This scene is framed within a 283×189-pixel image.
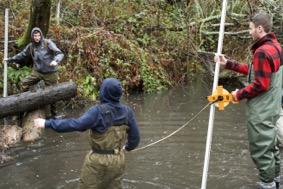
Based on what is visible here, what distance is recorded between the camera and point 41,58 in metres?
9.89

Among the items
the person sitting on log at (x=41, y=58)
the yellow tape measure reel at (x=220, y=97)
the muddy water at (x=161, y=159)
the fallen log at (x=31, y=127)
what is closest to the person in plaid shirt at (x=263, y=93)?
the yellow tape measure reel at (x=220, y=97)

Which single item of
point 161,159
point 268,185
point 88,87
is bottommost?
point 161,159

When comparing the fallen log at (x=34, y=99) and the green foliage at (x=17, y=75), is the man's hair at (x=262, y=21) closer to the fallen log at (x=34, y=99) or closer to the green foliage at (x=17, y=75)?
the fallen log at (x=34, y=99)

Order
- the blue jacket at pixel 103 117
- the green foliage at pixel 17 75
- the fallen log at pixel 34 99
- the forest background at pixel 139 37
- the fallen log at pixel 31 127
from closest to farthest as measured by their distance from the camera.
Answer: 1. the blue jacket at pixel 103 117
2. the fallen log at pixel 31 127
3. the fallen log at pixel 34 99
4. the green foliage at pixel 17 75
5. the forest background at pixel 139 37

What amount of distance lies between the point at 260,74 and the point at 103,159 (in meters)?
2.08

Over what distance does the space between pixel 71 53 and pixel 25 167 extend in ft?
17.8

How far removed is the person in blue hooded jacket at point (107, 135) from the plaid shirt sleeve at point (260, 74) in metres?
Answer: 1.54

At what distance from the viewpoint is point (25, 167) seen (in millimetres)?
7609

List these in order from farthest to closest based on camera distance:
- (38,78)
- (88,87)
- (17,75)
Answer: (88,87) < (17,75) < (38,78)

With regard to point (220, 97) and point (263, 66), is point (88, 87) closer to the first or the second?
point (220, 97)

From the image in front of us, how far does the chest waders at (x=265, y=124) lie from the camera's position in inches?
233

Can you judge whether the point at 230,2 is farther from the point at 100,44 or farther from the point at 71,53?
the point at 71,53

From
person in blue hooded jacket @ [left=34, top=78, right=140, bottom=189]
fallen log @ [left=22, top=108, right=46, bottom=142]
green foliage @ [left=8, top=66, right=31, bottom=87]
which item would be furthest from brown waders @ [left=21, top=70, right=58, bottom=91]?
person in blue hooded jacket @ [left=34, top=78, right=140, bottom=189]

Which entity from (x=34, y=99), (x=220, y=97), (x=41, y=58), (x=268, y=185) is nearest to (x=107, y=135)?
(x=220, y=97)
